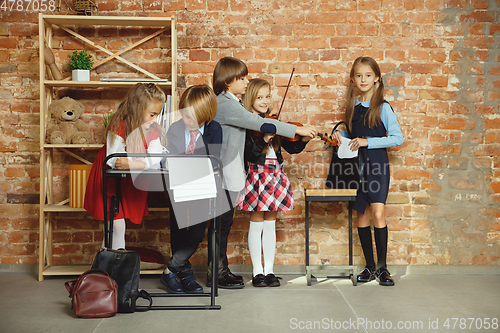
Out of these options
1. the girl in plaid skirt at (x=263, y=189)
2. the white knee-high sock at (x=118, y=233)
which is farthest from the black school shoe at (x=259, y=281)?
the white knee-high sock at (x=118, y=233)

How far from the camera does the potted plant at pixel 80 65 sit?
259 cm

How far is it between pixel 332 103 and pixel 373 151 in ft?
1.48

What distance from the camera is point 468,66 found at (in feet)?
9.13

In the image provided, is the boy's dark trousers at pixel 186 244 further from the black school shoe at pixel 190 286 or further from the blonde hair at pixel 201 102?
the blonde hair at pixel 201 102

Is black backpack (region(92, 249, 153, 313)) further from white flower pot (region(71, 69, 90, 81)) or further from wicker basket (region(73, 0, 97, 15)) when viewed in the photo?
wicker basket (region(73, 0, 97, 15))

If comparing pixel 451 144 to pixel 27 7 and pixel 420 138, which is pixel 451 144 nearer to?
pixel 420 138

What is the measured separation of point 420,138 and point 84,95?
2350 millimetres

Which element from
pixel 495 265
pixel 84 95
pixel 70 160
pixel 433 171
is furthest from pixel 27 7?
pixel 495 265

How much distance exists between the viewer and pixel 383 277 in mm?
2500

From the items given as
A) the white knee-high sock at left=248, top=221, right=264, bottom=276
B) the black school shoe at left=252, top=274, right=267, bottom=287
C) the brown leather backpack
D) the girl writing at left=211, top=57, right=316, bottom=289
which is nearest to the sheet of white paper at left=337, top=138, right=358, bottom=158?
the girl writing at left=211, top=57, right=316, bottom=289

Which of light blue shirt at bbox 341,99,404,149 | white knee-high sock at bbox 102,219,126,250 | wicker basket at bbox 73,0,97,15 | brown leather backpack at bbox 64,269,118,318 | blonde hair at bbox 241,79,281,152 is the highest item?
wicker basket at bbox 73,0,97,15

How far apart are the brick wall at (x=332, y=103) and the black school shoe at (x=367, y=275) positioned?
0.69 ft

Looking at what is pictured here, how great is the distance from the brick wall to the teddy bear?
0.48 feet

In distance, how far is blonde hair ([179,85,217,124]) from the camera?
2135 mm
